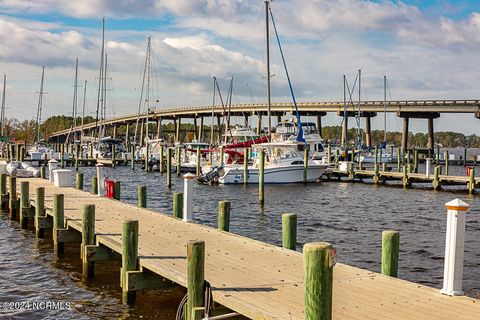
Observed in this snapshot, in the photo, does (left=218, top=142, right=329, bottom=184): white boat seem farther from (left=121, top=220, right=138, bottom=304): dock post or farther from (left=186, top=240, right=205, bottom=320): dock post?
→ (left=186, top=240, right=205, bottom=320): dock post

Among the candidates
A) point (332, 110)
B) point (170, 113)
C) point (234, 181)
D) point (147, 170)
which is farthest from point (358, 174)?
point (170, 113)

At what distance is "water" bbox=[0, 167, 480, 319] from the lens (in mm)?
11990

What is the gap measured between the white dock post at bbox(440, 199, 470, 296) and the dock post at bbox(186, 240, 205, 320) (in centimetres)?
361

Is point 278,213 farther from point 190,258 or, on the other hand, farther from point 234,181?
point 190,258

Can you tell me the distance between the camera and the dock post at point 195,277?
27.4 feet

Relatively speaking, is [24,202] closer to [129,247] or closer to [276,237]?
[276,237]

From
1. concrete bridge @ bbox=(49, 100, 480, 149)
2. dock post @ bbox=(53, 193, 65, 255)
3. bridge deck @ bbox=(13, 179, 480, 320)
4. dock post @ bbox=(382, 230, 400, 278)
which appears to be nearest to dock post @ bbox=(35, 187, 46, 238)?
dock post @ bbox=(53, 193, 65, 255)

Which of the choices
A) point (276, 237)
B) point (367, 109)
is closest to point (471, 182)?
point (276, 237)

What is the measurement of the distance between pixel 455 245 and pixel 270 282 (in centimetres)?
284

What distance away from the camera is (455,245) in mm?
8344

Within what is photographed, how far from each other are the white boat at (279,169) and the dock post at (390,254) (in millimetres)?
31180

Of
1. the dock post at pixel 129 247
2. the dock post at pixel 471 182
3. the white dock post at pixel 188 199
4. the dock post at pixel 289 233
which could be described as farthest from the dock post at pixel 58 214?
the dock post at pixel 471 182

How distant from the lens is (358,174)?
48750 millimetres

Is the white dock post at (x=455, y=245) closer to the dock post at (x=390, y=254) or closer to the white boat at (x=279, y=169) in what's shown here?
the dock post at (x=390, y=254)
